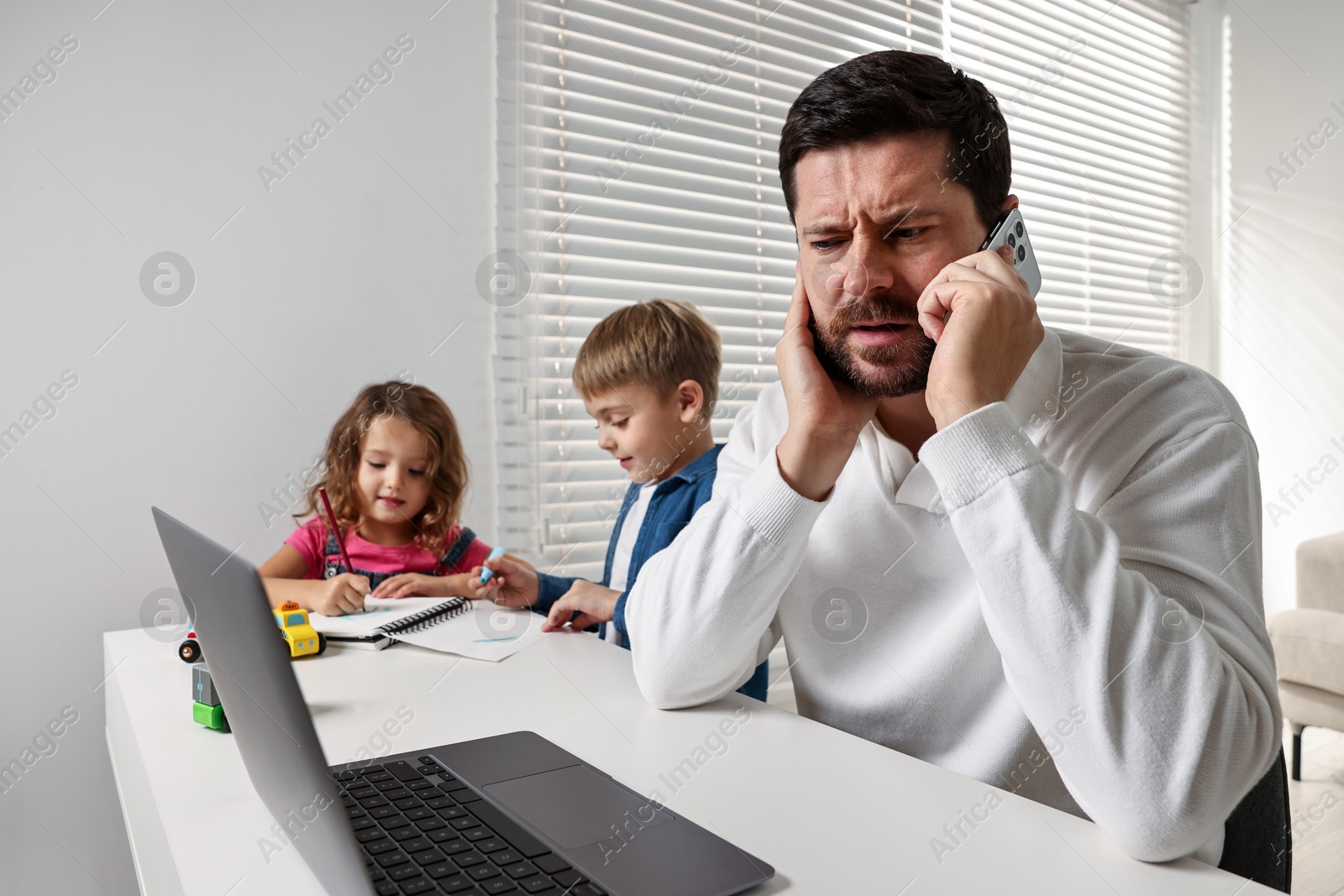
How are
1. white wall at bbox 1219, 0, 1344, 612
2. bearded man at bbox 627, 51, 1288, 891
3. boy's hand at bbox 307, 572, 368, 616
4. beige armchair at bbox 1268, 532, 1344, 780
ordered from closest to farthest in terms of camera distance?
1. bearded man at bbox 627, 51, 1288, 891
2. boy's hand at bbox 307, 572, 368, 616
3. beige armchair at bbox 1268, 532, 1344, 780
4. white wall at bbox 1219, 0, 1344, 612

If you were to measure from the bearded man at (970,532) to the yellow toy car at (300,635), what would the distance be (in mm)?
463

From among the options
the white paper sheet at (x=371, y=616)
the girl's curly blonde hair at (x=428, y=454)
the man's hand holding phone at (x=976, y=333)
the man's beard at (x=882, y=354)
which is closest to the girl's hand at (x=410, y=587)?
the white paper sheet at (x=371, y=616)

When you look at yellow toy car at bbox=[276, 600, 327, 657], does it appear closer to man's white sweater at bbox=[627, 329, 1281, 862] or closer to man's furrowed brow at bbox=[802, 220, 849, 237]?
man's white sweater at bbox=[627, 329, 1281, 862]

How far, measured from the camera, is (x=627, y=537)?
171cm

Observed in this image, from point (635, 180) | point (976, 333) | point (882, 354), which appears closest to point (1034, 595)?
point (976, 333)

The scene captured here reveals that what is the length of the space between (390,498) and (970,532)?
4.54 ft

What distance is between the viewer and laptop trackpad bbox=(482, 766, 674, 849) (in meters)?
0.59

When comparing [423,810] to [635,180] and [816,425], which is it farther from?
[635,180]

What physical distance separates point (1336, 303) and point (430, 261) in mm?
3480

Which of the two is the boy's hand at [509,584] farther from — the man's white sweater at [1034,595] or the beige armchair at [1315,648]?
the beige armchair at [1315,648]

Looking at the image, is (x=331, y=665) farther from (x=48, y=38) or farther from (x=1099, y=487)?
(x=48, y=38)

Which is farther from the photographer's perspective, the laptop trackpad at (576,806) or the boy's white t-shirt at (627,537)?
the boy's white t-shirt at (627,537)

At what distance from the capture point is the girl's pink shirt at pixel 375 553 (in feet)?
5.61

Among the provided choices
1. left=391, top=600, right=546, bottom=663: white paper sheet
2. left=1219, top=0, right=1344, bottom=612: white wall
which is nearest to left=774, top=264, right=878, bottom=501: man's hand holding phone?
left=391, top=600, right=546, bottom=663: white paper sheet
